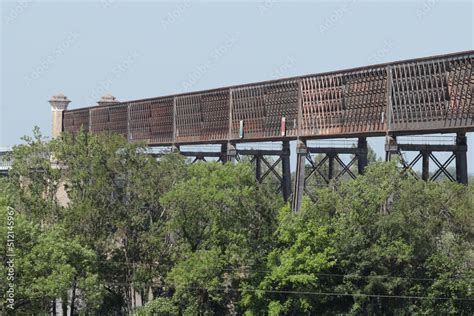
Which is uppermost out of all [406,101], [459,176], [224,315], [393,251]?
[406,101]

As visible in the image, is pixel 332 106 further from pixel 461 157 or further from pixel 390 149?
pixel 461 157

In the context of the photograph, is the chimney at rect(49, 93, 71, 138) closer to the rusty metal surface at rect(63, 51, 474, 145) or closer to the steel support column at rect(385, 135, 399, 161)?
the rusty metal surface at rect(63, 51, 474, 145)

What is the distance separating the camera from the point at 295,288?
42.9 metres

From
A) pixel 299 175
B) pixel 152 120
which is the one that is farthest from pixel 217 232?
pixel 152 120

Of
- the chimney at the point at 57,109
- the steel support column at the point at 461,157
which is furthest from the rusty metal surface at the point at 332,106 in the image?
the chimney at the point at 57,109

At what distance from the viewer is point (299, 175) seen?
160ft

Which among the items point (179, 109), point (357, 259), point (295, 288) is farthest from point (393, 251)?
point (179, 109)

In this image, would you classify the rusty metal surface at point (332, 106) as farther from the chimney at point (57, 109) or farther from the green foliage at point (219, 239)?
the chimney at point (57, 109)

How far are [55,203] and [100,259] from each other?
3441mm

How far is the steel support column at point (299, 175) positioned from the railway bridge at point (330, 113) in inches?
1.9

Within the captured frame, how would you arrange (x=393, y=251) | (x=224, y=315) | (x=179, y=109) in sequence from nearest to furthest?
(x=393, y=251) < (x=224, y=315) < (x=179, y=109)

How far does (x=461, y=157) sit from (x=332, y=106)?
754 centimetres

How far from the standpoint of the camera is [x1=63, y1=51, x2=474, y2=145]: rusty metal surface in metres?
40.3

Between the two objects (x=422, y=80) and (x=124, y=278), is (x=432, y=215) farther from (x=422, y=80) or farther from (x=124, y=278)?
(x=124, y=278)
